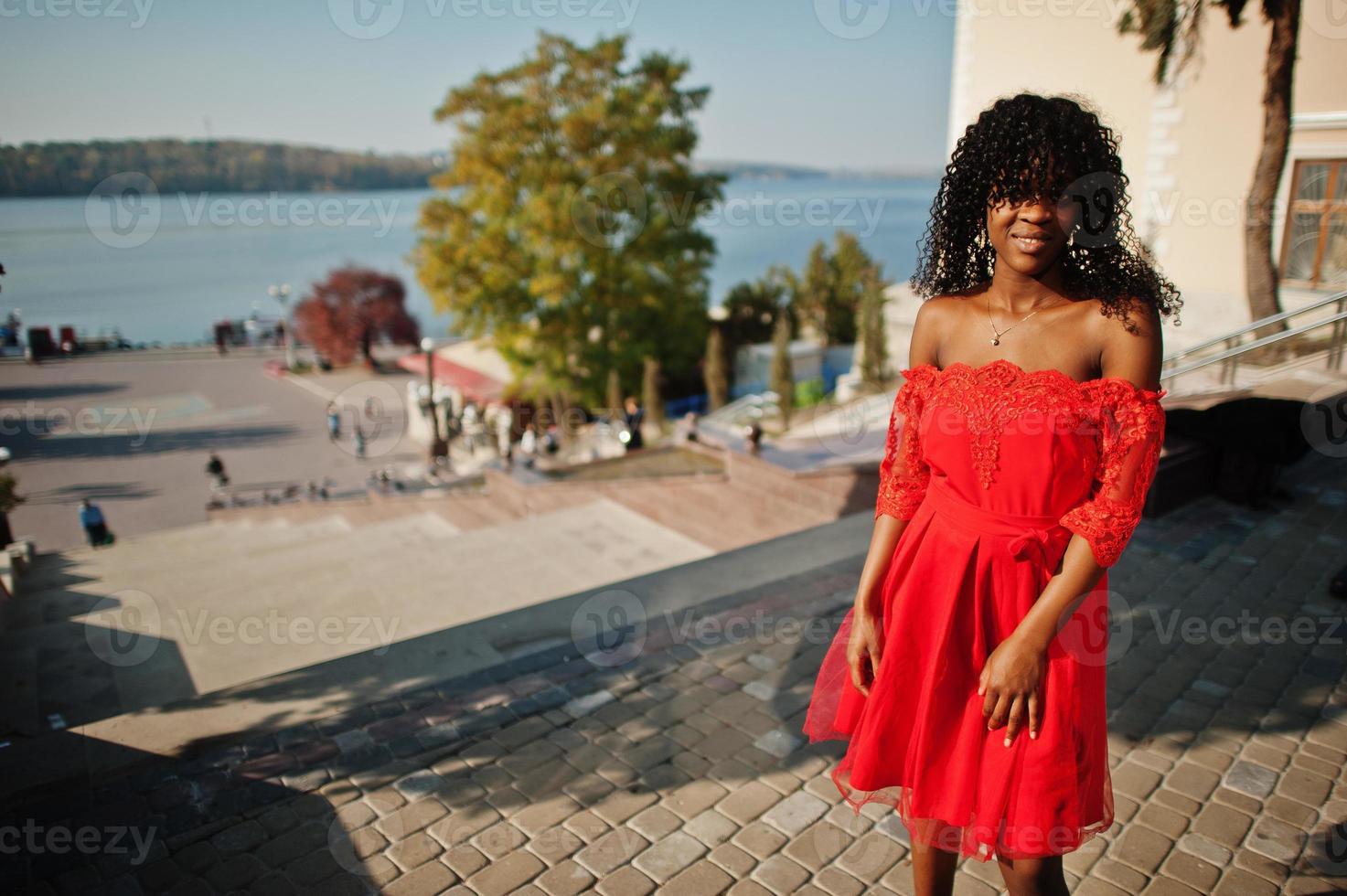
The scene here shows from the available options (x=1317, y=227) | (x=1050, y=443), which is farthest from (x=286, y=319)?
(x=1050, y=443)

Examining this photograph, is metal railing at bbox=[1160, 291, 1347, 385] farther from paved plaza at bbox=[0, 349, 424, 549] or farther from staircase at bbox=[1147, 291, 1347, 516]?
paved plaza at bbox=[0, 349, 424, 549]

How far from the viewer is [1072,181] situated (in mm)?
2012

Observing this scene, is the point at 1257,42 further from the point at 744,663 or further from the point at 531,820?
the point at 531,820

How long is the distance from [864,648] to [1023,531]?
0.61 meters

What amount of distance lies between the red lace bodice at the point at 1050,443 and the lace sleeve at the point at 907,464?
55 mm

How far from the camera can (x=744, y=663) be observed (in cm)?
485

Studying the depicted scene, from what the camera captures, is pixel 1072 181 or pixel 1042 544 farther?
pixel 1042 544

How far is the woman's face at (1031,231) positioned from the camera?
2023mm

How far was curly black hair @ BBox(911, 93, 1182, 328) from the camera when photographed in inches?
79.4

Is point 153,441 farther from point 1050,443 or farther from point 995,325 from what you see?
point 1050,443

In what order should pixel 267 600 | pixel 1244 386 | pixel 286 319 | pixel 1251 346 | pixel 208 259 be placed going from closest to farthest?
pixel 1251 346 → pixel 1244 386 → pixel 267 600 → pixel 286 319 → pixel 208 259

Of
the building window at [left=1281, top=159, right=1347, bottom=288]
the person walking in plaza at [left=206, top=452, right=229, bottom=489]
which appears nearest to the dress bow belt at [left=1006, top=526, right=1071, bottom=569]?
the building window at [left=1281, top=159, right=1347, bottom=288]

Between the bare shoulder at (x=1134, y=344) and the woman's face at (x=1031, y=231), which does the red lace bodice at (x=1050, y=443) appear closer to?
the bare shoulder at (x=1134, y=344)

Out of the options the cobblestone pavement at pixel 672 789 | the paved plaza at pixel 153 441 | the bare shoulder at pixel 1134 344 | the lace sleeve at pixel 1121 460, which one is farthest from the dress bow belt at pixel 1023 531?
the paved plaza at pixel 153 441
